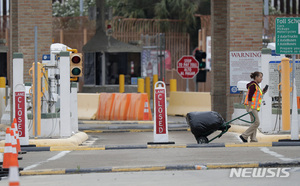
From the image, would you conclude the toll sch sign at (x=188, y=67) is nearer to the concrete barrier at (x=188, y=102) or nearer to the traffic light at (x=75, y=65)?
the concrete barrier at (x=188, y=102)

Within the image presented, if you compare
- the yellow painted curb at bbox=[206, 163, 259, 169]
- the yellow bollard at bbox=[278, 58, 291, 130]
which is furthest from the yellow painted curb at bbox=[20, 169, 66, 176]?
the yellow bollard at bbox=[278, 58, 291, 130]

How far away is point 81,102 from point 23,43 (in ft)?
23.6

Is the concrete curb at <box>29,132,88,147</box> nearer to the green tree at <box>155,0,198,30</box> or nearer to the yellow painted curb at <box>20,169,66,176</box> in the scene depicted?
the yellow painted curb at <box>20,169,66,176</box>

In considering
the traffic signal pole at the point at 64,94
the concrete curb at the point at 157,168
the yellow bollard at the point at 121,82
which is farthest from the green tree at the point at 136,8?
the concrete curb at the point at 157,168

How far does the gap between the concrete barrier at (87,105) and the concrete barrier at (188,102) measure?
345 cm

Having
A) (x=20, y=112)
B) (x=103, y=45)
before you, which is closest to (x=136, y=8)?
(x=103, y=45)

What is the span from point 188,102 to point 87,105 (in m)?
3.89

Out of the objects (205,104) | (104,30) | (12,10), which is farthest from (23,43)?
(104,30)

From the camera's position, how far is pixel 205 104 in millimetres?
33031

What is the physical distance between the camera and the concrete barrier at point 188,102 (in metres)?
33.0

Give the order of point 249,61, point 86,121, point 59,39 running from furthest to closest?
point 59,39 < point 86,121 < point 249,61

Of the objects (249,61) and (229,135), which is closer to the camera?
(229,135)

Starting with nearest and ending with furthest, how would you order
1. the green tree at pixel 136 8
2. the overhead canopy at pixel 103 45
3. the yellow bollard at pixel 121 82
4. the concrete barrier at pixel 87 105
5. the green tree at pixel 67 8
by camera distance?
1. the concrete barrier at pixel 87 105
2. the yellow bollard at pixel 121 82
3. the overhead canopy at pixel 103 45
4. the green tree at pixel 136 8
5. the green tree at pixel 67 8

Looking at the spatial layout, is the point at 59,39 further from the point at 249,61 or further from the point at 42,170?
the point at 42,170
